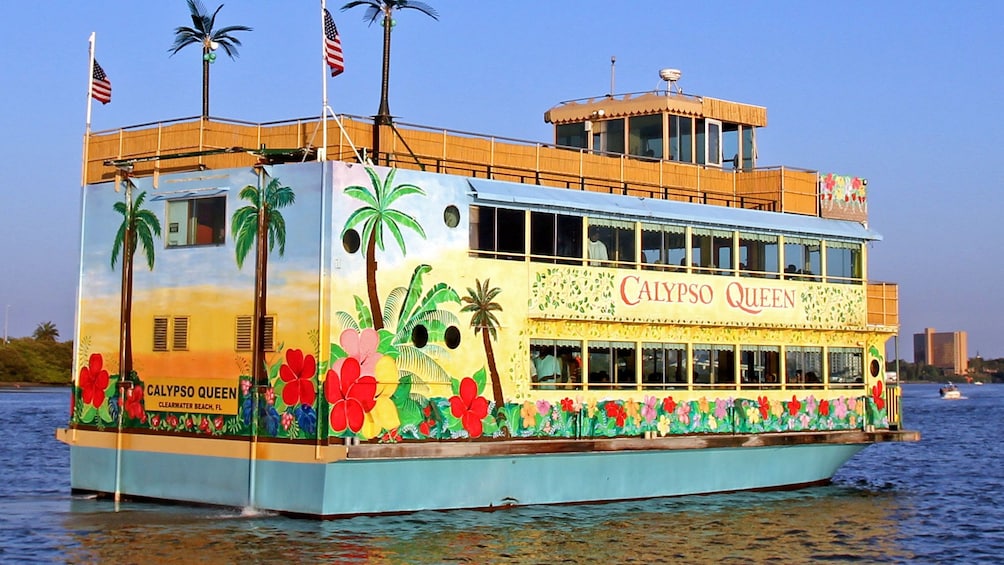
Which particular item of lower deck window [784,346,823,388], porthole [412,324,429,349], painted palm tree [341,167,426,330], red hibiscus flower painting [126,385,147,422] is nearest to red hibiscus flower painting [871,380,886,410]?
lower deck window [784,346,823,388]

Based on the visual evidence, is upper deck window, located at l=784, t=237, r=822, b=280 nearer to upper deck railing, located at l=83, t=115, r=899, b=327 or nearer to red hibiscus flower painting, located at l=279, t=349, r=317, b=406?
upper deck railing, located at l=83, t=115, r=899, b=327

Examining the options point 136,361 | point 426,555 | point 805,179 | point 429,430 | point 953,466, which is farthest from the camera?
point 953,466

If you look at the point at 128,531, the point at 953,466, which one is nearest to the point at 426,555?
the point at 128,531

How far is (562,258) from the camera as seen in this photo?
24797mm

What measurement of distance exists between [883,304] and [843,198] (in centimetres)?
244


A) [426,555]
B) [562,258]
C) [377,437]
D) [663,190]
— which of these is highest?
[663,190]

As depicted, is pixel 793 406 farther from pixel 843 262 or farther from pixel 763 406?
pixel 843 262

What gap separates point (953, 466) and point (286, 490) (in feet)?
84.8

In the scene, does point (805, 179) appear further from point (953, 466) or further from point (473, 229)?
point (953, 466)

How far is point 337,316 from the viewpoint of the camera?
21.7 meters

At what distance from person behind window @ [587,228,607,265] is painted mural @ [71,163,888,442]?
1.19ft

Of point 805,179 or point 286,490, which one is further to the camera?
point 805,179

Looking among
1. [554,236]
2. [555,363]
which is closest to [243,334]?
[555,363]

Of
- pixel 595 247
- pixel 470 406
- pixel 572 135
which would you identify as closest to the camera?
pixel 470 406
